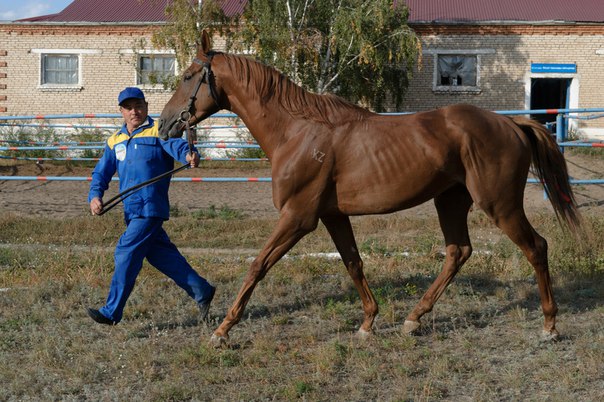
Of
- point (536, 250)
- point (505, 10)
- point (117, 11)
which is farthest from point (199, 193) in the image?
point (505, 10)

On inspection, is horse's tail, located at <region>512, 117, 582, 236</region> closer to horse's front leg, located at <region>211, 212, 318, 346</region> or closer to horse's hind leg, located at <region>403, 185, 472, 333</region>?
horse's hind leg, located at <region>403, 185, 472, 333</region>

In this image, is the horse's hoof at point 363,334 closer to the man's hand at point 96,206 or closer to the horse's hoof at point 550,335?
the horse's hoof at point 550,335

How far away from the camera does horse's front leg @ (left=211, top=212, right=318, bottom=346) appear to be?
5262mm

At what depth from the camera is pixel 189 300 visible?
22.1 feet

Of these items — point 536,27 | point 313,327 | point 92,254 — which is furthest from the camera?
point 536,27

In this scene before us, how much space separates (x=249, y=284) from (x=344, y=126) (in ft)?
4.44

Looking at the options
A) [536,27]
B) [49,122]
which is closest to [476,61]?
[536,27]

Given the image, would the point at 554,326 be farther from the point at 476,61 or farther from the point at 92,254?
the point at 476,61

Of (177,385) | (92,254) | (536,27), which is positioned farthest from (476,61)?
(177,385)

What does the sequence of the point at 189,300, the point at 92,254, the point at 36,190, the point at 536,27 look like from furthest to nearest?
the point at 536,27 < the point at 36,190 < the point at 92,254 < the point at 189,300

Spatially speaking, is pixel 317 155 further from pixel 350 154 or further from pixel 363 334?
A: pixel 363 334

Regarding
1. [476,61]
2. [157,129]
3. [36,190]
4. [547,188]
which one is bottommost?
[36,190]

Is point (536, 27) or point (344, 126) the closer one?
point (344, 126)

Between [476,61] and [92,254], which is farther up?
[476,61]
